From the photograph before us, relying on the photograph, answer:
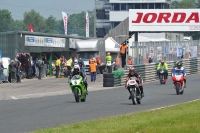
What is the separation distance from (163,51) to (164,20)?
39.1 feet

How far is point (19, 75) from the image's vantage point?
1500 inches

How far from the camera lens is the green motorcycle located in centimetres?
2234

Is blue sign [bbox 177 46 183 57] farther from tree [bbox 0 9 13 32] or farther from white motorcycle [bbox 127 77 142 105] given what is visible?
tree [bbox 0 9 13 32]

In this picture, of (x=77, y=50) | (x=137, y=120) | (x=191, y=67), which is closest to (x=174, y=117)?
(x=137, y=120)

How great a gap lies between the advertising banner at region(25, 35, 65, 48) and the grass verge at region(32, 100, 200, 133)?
27484 millimetres

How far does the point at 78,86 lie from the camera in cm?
2238

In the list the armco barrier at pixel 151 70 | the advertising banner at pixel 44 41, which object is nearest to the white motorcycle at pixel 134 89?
the armco barrier at pixel 151 70

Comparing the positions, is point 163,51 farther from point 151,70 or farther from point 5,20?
point 5,20

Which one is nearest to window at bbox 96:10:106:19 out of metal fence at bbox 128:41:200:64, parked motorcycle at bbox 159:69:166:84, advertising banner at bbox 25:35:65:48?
metal fence at bbox 128:41:200:64

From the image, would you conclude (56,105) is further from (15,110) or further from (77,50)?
(77,50)

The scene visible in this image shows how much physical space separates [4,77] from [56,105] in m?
17.3

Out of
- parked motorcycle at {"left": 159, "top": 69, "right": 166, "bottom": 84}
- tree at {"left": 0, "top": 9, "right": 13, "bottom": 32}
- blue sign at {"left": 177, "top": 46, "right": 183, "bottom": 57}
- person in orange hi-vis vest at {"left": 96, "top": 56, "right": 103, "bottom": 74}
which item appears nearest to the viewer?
parked motorcycle at {"left": 159, "top": 69, "right": 166, "bottom": 84}

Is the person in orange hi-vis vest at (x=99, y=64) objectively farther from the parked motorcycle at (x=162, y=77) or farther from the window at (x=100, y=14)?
the window at (x=100, y=14)

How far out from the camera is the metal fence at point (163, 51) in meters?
39.1
